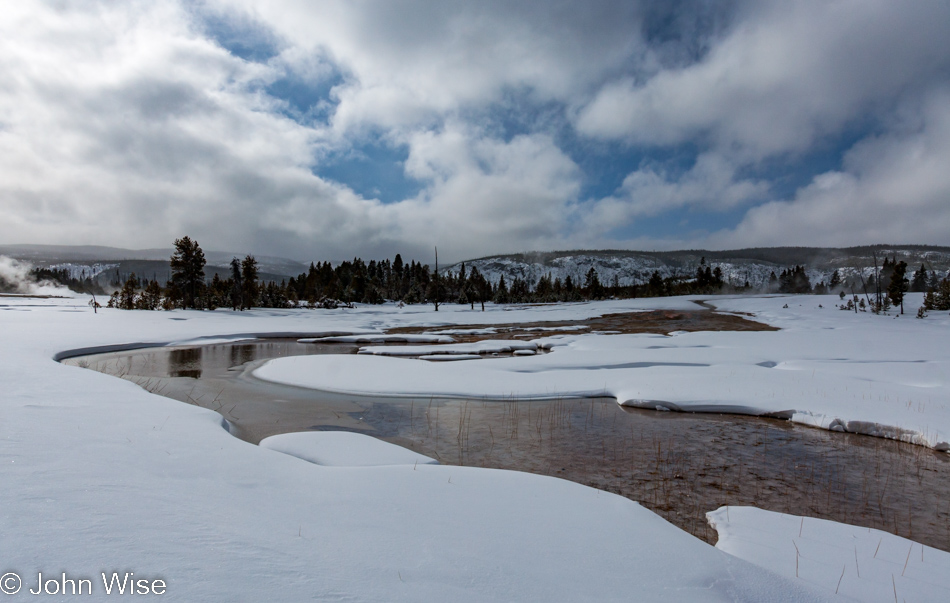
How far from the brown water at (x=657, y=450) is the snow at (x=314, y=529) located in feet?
5.81

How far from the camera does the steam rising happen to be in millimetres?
118688

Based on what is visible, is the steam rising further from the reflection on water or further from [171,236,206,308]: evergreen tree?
the reflection on water

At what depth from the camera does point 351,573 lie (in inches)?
105

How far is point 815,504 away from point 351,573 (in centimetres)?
623

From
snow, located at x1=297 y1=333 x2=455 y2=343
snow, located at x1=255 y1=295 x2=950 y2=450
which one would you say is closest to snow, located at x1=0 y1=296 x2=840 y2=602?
snow, located at x1=255 y1=295 x2=950 y2=450

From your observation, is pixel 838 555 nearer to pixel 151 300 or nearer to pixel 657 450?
pixel 657 450

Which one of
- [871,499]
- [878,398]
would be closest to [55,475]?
[871,499]

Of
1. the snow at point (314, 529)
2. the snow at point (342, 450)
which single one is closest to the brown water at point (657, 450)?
the snow at point (342, 450)

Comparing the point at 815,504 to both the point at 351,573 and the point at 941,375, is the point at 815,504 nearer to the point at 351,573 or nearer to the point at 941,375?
the point at 351,573

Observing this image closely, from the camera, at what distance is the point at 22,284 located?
122812mm

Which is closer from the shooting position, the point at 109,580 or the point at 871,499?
the point at 109,580

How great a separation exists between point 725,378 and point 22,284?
17720 centimetres

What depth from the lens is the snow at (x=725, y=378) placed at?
9.53 metres

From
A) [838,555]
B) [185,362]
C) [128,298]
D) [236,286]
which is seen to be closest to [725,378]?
[838,555]
